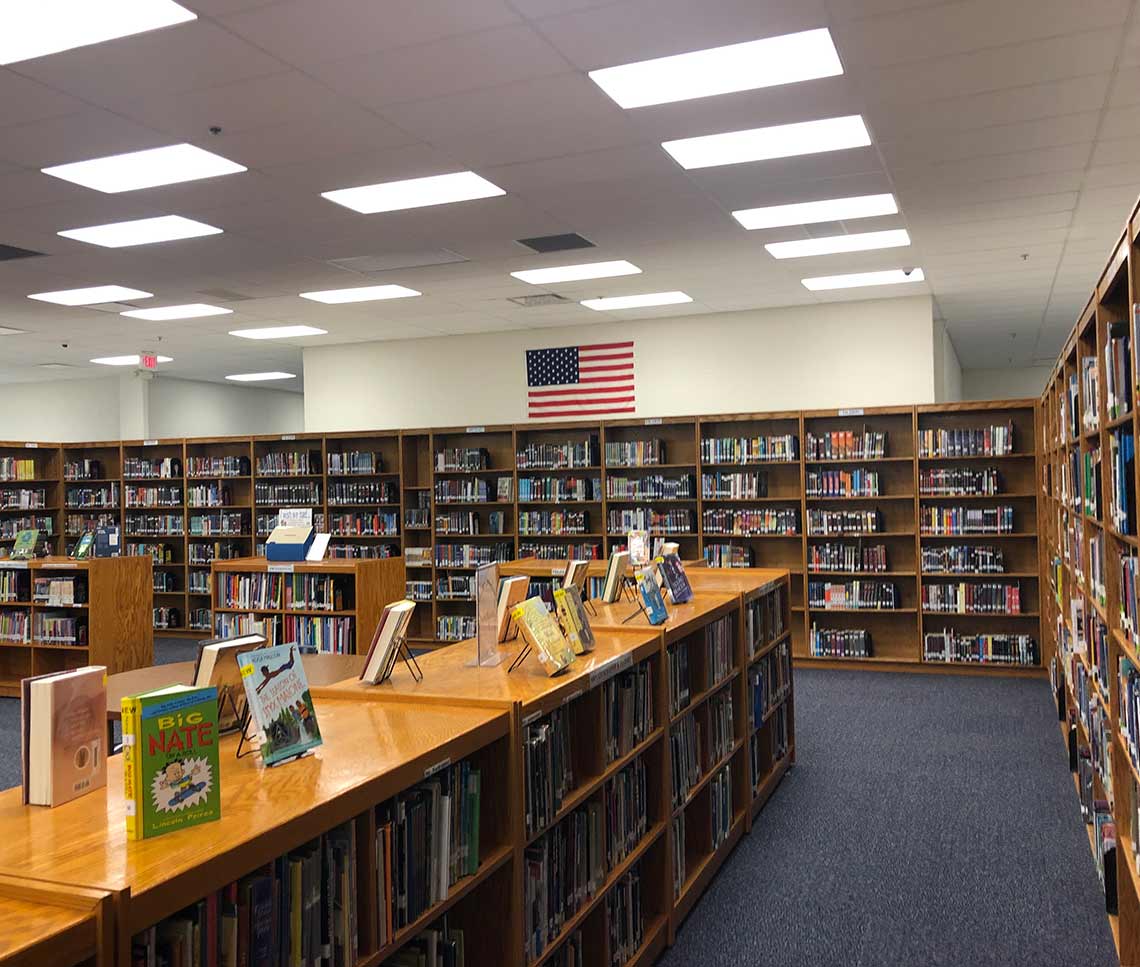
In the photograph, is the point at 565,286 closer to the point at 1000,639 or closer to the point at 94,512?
the point at 1000,639

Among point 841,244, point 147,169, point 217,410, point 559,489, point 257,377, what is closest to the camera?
point 147,169

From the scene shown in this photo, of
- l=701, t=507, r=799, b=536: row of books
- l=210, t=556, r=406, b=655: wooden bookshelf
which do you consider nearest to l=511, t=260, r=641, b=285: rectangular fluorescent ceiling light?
l=701, t=507, r=799, b=536: row of books

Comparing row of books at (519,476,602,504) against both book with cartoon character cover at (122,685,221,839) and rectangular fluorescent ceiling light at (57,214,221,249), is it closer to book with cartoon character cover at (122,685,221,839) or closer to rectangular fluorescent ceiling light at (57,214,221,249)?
rectangular fluorescent ceiling light at (57,214,221,249)

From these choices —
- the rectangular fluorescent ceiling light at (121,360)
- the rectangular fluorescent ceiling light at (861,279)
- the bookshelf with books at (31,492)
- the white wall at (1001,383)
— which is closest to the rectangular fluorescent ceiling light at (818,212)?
the rectangular fluorescent ceiling light at (861,279)

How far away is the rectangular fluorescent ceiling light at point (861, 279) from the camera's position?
861 centimetres

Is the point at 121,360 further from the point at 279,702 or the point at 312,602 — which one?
the point at 279,702

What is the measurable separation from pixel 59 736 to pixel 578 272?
669 cm

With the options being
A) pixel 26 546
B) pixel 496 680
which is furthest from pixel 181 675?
pixel 26 546

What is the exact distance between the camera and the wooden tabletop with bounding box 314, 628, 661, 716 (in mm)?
2775

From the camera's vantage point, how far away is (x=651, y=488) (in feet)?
31.6

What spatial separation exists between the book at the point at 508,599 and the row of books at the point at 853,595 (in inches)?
221

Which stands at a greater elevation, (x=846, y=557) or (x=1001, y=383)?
(x=1001, y=383)

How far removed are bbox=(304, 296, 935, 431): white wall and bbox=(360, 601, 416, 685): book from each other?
A: 7549 millimetres

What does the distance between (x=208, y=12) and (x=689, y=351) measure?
7.22 metres
